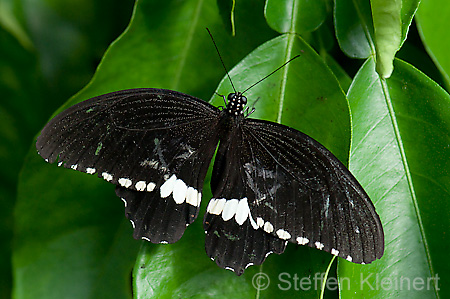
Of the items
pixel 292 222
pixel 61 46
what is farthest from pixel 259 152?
pixel 61 46

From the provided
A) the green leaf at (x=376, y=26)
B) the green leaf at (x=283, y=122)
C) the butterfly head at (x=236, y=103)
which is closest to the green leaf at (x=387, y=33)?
the green leaf at (x=376, y=26)

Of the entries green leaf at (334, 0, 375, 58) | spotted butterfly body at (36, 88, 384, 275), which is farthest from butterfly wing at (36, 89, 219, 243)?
green leaf at (334, 0, 375, 58)

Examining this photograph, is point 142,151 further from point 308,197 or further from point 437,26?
point 437,26

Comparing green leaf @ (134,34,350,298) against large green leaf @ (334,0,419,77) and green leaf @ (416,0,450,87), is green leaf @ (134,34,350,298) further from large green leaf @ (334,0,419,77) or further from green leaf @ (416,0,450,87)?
green leaf @ (416,0,450,87)

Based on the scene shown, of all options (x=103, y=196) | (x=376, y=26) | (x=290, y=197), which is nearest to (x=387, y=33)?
(x=376, y=26)

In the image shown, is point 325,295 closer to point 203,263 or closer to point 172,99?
point 203,263

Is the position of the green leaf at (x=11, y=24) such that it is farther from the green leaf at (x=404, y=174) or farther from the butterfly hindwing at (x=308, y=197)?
the green leaf at (x=404, y=174)
